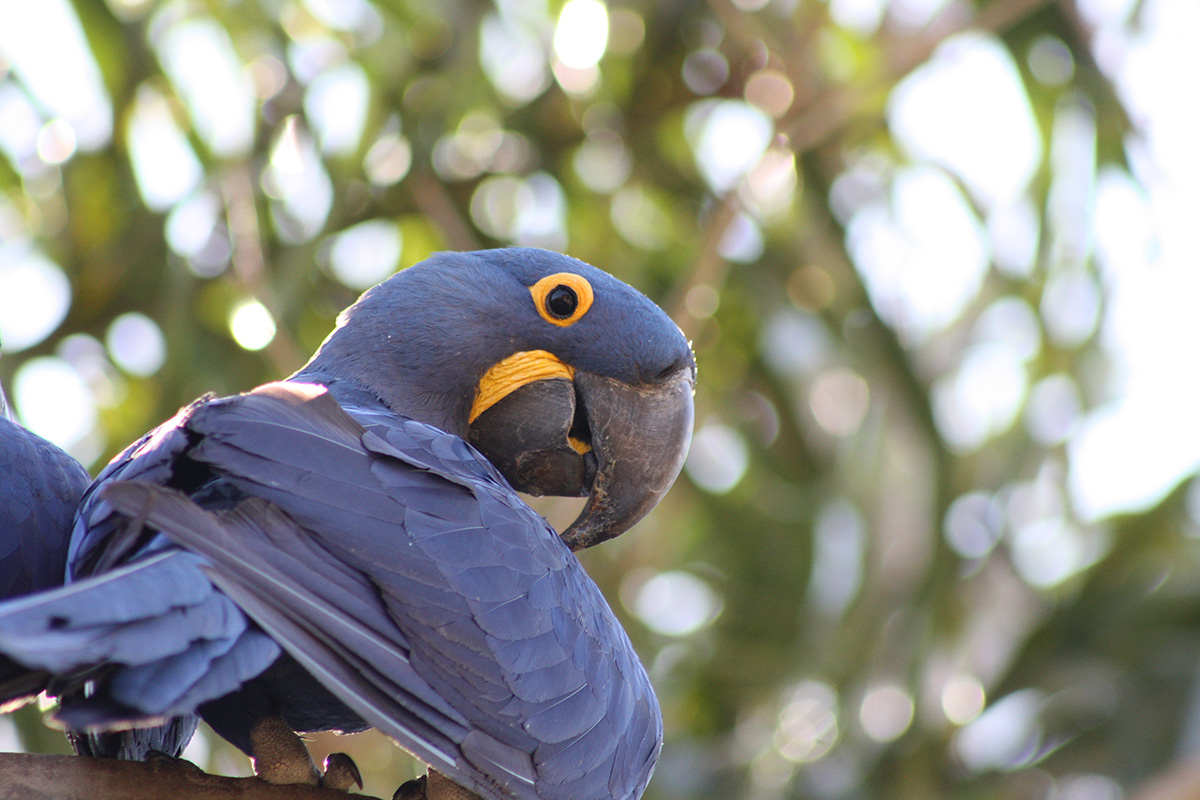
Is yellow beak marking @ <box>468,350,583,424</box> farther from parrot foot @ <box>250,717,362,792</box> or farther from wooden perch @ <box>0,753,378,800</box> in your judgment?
wooden perch @ <box>0,753,378,800</box>

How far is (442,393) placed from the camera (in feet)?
5.89

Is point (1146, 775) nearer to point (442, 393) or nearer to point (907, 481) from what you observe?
point (907, 481)

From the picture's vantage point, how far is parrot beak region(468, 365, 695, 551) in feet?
5.86

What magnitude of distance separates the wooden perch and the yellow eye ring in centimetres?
88

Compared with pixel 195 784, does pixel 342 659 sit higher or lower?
higher

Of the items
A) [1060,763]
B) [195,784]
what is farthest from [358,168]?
[1060,763]

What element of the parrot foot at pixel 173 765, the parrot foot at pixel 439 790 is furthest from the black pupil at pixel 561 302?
the parrot foot at pixel 173 765

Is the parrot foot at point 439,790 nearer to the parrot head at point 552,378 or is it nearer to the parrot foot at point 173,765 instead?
the parrot foot at point 173,765

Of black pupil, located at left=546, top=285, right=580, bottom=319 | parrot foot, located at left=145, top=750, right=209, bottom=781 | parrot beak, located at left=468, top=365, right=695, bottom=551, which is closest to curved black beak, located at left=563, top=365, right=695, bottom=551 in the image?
parrot beak, located at left=468, top=365, right=695, bottom=551

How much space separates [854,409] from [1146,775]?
5.45 ft

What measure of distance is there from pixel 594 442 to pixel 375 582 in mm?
686

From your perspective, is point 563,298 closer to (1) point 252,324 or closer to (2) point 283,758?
(2) point 283,758

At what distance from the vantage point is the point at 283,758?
53.1 inches

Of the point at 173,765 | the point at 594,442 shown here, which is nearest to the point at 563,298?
the point at 594,442
